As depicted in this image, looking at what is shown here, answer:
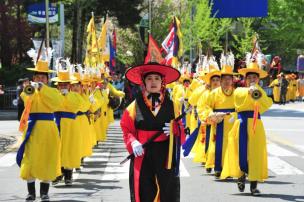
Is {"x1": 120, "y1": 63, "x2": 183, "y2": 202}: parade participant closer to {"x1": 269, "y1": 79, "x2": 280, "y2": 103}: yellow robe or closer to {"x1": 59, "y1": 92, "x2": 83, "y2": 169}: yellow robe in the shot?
{"x1": 59, "y1": 92, "x2": 83, "y2": 169}: yellow robe

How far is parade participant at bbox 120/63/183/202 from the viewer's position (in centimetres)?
688

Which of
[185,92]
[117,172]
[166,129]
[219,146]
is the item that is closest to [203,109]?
[219,146]

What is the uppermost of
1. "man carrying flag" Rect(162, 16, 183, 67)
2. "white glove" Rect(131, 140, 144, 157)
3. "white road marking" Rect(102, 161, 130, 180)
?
"man carrying flag" Rect(162, 16, 183, 67)

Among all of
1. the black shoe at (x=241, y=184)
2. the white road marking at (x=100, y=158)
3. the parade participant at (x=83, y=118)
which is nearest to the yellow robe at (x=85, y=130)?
the parade participant at (x=83, y=118)

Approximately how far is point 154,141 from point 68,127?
4.69 meters

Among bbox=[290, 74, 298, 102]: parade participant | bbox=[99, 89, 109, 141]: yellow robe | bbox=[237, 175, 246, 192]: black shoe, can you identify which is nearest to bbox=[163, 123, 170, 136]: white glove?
bbox=[237, 175, 246, 192]: black shoe

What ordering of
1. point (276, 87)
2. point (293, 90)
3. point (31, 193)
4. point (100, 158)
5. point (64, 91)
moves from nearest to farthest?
point (31, 193)
point (64, 91)
point (100, 158)
point (276, 87)
point (293, 90)

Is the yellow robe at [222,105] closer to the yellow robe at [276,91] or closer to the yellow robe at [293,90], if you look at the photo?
the yellow robe at [276,91]

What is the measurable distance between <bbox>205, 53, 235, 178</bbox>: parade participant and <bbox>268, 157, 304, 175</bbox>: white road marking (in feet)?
4.37

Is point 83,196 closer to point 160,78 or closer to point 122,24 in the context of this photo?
point 160,78

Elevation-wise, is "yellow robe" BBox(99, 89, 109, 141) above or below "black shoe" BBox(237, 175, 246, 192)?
above

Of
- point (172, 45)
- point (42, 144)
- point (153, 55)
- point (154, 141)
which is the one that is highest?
point (172, 45)

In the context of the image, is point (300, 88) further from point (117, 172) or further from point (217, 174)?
point (217, 174)

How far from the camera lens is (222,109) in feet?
36.1
